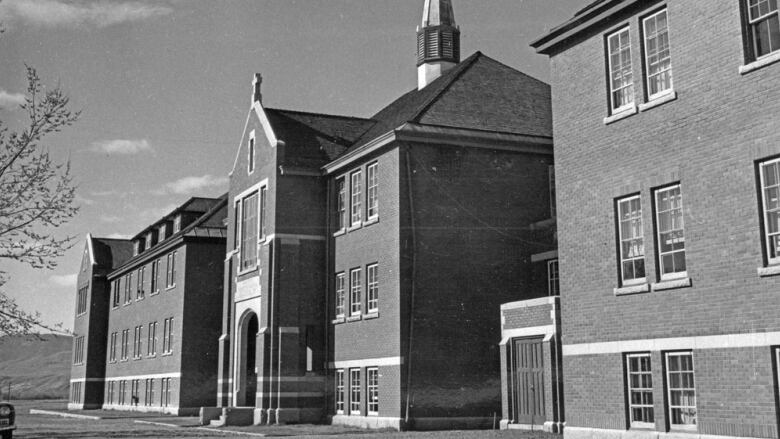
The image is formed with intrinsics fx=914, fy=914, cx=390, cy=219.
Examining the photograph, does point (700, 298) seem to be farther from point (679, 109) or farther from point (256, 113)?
point (256, 113)

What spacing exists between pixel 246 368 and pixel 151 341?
16.3 meters

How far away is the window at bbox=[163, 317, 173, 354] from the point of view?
4888 centimetres

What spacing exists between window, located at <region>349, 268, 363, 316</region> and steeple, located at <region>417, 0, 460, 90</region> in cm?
1079

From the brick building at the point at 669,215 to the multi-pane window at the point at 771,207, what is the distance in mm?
25

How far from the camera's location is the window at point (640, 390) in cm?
1847

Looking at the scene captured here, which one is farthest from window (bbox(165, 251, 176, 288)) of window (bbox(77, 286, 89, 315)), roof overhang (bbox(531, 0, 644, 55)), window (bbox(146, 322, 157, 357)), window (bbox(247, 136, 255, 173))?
roof overhang (bbox(531, 0, 644, 55))

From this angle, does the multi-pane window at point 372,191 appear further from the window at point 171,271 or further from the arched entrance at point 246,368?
the window at point 171,271

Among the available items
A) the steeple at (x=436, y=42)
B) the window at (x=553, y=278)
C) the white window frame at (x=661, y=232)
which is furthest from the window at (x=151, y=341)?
the white window frame at (x=661, y=232)

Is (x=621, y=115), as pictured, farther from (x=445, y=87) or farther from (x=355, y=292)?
(x=355, y=292)

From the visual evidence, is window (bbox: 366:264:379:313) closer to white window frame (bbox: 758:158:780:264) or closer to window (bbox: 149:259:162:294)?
white window frame (bbox: 758:158:780:264)

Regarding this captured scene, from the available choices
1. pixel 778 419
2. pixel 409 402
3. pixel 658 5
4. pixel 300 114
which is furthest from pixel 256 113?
pixel 778 419

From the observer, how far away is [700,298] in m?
17.2

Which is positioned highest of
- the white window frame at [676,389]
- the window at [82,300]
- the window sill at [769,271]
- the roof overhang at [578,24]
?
the roof overhang at [578,24]

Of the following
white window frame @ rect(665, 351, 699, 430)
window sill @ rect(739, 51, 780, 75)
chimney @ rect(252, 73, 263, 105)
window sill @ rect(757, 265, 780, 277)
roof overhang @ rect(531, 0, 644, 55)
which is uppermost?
chimney @ rect(252, 73, 263, 105)
